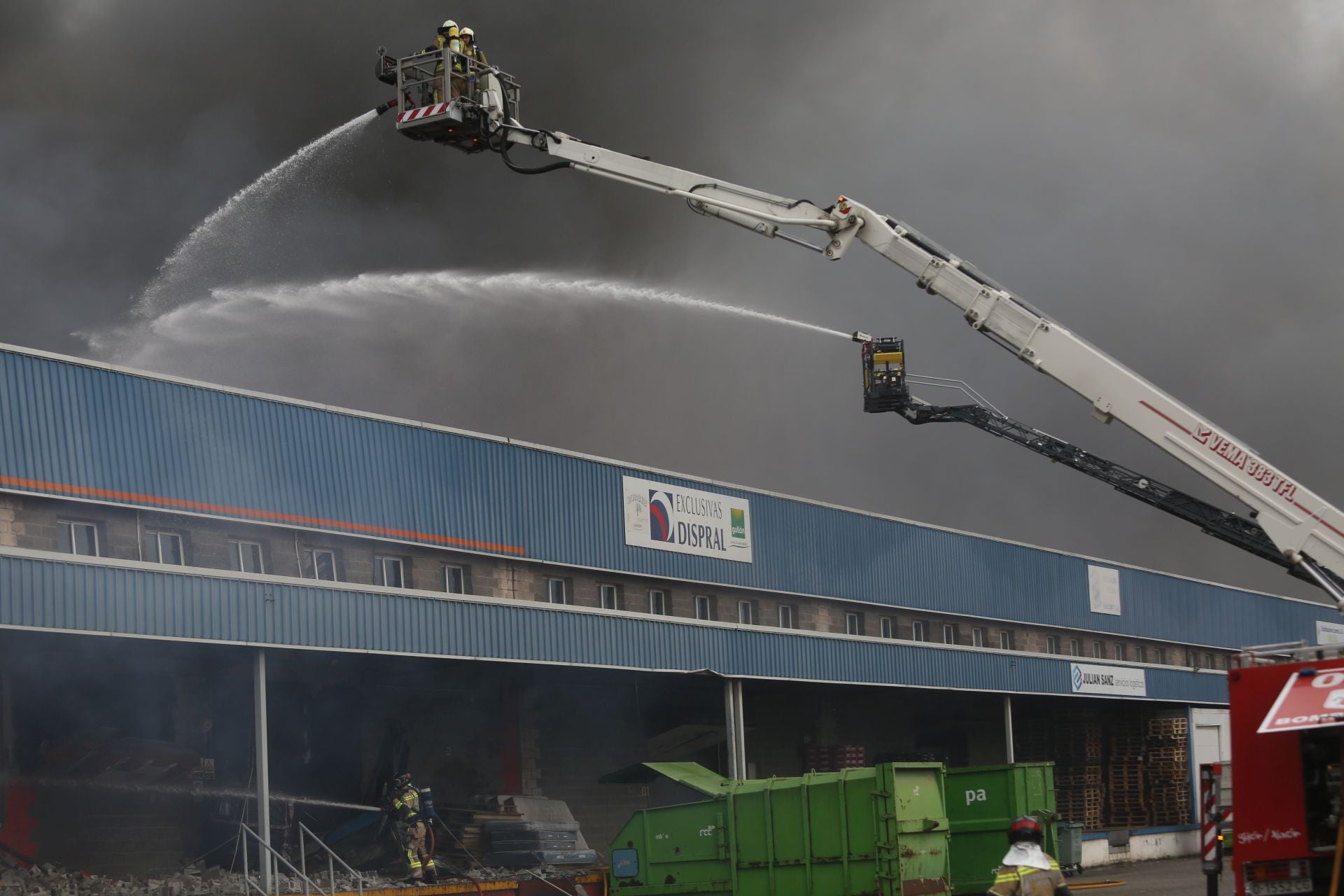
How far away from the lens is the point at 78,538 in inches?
866

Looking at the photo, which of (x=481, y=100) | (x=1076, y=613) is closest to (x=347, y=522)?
(x=481, y=100)

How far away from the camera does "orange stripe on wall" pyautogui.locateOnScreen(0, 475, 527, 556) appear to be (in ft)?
69.5

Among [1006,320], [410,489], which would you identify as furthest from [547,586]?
[1006,320]

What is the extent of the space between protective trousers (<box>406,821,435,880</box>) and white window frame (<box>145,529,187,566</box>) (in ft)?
18.4

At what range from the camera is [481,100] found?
18.0m

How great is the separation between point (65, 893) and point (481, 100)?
38.9 feet

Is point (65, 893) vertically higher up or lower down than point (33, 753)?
lower down

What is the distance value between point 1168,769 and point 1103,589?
267 inches

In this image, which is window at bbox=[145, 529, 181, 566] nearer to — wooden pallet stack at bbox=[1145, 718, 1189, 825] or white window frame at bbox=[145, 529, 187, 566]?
white window frame at bbox=[145, 529, 187, 566]

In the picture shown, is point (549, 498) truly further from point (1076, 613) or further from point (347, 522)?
point (1076, 613)

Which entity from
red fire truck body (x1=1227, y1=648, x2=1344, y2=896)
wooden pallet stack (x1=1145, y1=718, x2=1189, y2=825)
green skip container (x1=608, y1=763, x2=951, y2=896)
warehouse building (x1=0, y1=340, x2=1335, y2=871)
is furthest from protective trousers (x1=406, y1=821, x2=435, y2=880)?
wooden pallet stack (x1=1145, y1=718, x2=1189, y2=825)

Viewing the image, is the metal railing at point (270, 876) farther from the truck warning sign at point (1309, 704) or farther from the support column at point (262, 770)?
the truck warning sign at point (1309, 704)

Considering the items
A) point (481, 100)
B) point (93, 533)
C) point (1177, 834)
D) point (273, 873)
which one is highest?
point (481, 100)

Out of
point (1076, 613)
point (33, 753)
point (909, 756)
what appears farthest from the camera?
point (1076, 613)
